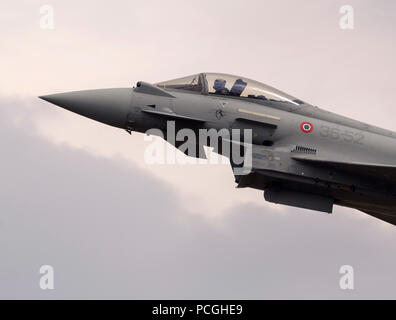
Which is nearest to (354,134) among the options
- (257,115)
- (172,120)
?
(257,115)

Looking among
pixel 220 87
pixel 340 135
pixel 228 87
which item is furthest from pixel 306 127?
pixel 220 87

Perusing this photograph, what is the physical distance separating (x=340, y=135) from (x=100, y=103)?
22.1 ft

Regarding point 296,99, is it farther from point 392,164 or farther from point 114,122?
point 114,122

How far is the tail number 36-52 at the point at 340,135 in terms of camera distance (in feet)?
98.7

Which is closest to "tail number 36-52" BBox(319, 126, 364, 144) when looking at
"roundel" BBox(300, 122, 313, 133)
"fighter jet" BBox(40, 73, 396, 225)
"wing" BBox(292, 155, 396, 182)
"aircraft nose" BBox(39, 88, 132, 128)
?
"fighter jet" BBox(40, 73, 396, 225)

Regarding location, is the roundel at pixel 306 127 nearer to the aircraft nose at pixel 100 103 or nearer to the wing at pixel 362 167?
the wing at pixel 362 167

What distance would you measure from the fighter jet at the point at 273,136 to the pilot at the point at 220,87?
3 cm

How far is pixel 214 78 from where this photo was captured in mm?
30719

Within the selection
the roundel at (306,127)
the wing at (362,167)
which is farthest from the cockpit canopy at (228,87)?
the wing at (362,167)

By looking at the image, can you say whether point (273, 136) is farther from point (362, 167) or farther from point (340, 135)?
point (362, 167)

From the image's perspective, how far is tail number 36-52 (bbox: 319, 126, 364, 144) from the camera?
3009 centimetres

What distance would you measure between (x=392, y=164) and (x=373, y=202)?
1236 millimetres

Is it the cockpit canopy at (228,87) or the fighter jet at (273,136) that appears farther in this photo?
the cockpit canopy at (228,87)

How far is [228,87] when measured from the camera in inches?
1201
